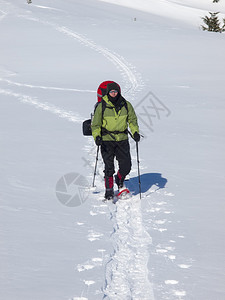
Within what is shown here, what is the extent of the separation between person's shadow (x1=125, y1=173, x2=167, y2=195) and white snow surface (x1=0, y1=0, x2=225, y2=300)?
19 millimetres

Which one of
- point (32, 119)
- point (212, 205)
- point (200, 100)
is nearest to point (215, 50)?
point (200, 100)

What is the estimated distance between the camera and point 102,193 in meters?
7.48

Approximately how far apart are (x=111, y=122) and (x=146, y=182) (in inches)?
67.3

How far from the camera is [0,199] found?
6.57m

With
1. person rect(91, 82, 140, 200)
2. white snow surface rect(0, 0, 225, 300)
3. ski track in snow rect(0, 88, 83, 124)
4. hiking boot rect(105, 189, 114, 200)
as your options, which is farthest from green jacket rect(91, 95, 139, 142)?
ski track in snow rect(0, 88, 83, 124)

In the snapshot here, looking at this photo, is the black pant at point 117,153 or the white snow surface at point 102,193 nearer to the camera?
the white snow surface at point 102,193

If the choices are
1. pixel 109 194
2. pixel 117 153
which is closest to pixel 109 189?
pixel 109 194

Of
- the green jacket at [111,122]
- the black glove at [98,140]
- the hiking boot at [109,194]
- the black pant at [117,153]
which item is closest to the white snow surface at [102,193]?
the hiking boot at [109,194]

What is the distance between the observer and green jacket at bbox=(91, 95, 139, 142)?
6.82 meters

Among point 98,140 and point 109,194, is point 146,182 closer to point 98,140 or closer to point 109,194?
point 109,194

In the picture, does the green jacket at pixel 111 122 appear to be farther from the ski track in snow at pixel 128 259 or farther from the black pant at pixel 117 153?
the ski track in snow at pixel 128 259

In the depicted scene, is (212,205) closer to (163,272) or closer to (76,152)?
(163,272)

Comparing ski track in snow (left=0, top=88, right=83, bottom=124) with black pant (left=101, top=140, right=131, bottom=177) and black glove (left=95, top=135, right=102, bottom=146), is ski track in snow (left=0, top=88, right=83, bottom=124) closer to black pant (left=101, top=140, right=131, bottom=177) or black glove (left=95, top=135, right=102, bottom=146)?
black pant (left=101, top=140, right=131, bottom=177)

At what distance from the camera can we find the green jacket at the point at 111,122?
6824mm
